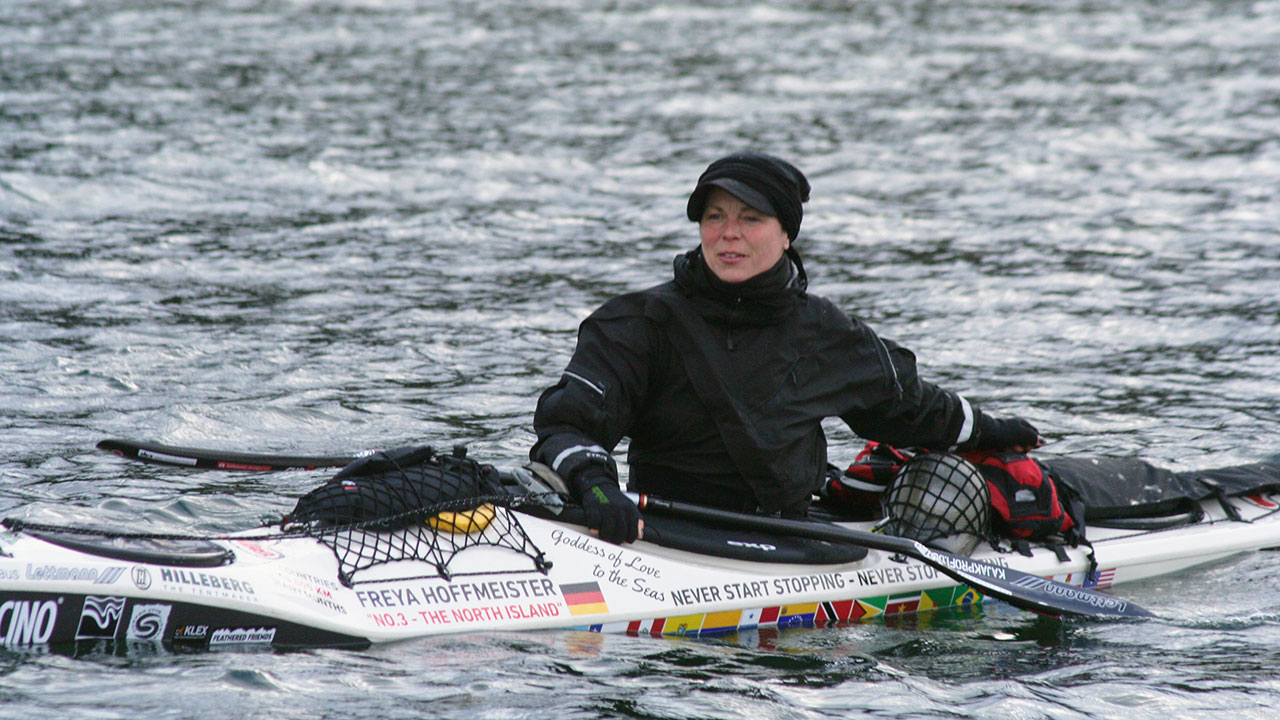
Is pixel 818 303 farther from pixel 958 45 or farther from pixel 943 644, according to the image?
pixel 958 45

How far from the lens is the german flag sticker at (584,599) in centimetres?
523

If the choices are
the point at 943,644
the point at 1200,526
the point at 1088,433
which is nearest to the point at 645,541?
the point at 943,644

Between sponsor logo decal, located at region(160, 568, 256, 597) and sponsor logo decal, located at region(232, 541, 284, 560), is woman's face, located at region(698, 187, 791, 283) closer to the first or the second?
sponsor logo decal, located at region(232, 541, 284, 560)

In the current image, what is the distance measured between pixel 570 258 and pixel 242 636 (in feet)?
22.7

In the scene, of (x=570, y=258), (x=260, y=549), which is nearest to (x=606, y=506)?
(x=260, y=549)

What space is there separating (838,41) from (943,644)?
1622 centimetres

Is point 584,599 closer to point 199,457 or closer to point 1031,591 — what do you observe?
point 199,457

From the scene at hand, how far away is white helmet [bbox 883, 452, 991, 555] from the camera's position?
5914mm

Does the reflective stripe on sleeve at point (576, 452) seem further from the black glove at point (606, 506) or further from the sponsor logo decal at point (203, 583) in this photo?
the sponsor logo decal at point (203, 583)

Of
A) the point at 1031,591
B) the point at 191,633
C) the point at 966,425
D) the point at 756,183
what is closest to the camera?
the point at 191,633

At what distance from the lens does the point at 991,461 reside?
6086 millimetres

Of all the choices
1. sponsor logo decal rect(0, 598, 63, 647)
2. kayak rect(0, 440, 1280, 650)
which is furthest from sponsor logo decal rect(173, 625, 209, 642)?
sponsor logo decal rect(0, 598, 63, 647)

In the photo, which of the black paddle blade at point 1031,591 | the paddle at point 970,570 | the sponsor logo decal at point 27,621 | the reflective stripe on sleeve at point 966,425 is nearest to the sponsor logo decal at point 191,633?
the sponsor logo decal at point 27,621

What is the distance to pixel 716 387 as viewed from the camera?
210 inches
